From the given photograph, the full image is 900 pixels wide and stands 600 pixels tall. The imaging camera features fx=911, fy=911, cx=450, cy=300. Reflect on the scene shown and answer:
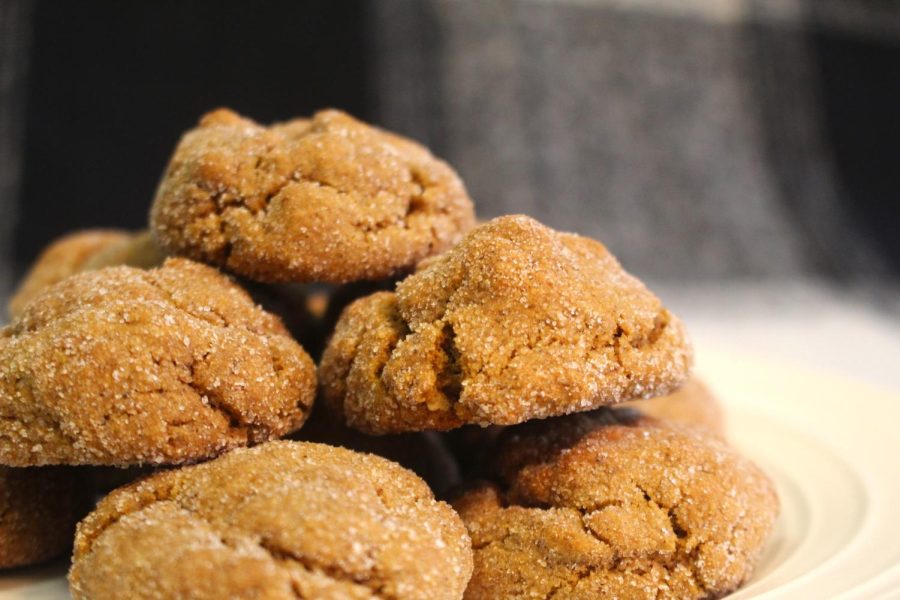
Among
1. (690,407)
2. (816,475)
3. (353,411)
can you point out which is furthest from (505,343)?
(816,475)

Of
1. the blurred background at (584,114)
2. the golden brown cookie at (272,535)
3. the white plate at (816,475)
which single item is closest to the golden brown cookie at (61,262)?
the white plate at (816,475)

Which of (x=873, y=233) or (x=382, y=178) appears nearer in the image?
(x=382, y=178)

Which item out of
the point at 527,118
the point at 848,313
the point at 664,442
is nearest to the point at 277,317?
the point at 664,442

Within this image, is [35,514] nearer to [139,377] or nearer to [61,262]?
[139,377]

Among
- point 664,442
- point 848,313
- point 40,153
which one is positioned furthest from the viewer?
point 848,313

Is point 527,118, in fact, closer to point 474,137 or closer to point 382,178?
point 474,137

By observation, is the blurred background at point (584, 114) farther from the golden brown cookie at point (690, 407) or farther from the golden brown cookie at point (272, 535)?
the golden brown cookie at point (272, 535)

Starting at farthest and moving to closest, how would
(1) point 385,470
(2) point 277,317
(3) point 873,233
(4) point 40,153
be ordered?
(3) point 873,233
(4) point 40,153
(2) point 277,317
(1) point 385,470
